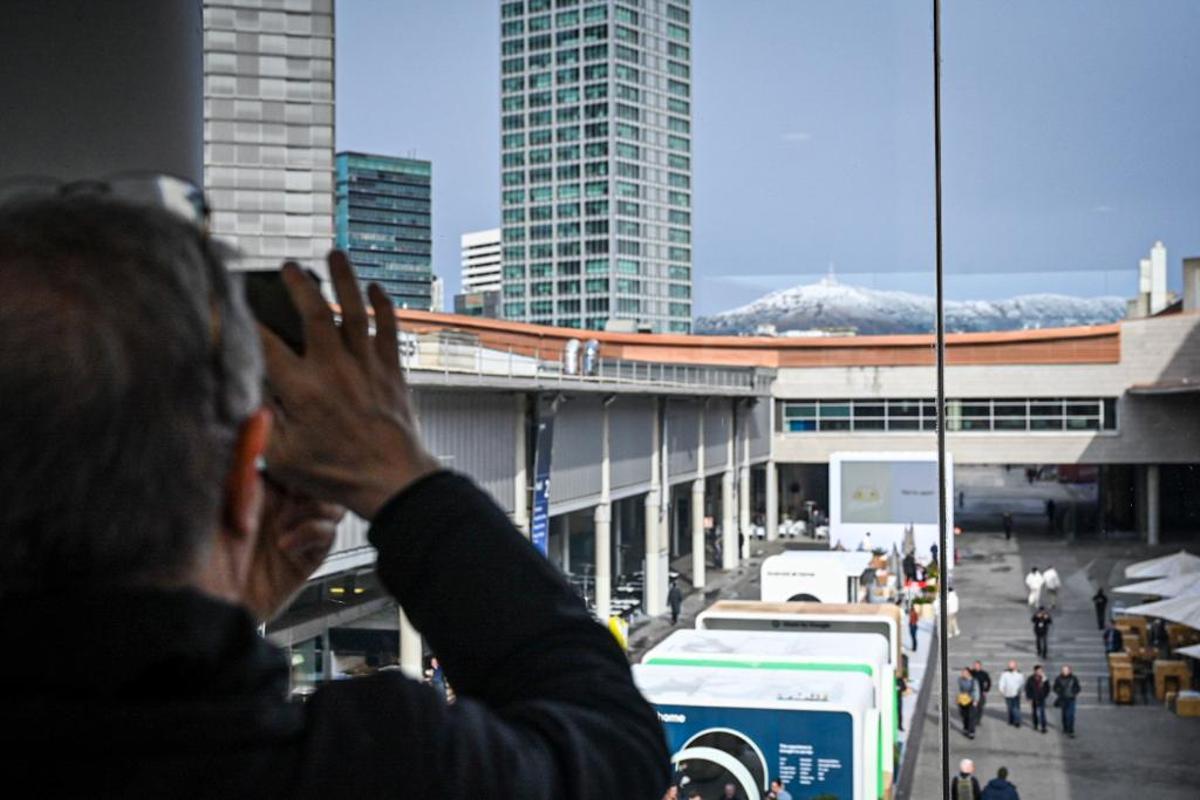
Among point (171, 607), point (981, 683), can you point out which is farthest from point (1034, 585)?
point (171, 607)

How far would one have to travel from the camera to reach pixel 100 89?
1645 millimetres

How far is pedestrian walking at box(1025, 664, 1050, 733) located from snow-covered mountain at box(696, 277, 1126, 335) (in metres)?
1.82

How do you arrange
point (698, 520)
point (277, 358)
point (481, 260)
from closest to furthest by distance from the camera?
point (277, 358) < point (481, 260) < point (698, 520)

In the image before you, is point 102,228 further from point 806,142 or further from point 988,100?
point 988,100

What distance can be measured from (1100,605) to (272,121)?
2822 millimetres

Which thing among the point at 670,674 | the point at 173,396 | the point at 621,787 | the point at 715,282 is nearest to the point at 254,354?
the point at 173,396

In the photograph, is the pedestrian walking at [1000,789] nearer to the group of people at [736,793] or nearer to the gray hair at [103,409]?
the group of people at [736,793]

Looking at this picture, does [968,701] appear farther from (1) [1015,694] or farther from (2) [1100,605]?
(2) [1100,605]

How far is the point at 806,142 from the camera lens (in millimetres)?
3076

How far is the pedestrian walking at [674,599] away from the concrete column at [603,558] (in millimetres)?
213

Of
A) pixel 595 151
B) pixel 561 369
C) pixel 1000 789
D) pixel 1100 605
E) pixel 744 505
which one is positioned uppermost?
pixel 595 151

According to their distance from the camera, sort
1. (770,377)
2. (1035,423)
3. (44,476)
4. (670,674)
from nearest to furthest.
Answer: (44,476), (1035,423), (770,377), (670,674)

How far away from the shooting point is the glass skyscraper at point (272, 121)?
242 centimetres

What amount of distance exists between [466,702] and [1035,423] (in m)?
2.77
